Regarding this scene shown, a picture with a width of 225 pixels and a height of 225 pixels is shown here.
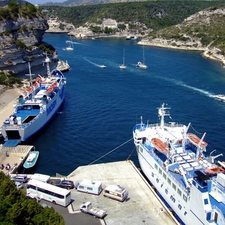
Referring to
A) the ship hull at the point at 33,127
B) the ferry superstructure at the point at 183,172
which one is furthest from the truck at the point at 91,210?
the ship hull at the point at 33,127

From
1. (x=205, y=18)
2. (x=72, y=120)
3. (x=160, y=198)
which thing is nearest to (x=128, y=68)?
(x=72, y=120)

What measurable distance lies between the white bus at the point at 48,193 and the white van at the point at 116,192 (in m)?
4.31

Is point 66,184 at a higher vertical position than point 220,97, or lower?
higher

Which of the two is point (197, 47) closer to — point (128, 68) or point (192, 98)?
point (128, 68)

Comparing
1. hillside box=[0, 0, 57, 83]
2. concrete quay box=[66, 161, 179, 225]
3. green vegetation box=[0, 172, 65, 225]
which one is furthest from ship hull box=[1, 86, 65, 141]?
green vegetation box=[0, 172, 65, 225]

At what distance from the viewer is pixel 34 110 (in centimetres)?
6256

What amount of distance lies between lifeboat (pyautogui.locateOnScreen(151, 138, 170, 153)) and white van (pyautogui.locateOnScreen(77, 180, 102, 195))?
7.99 metres

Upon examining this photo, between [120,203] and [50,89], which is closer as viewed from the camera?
[120,203]

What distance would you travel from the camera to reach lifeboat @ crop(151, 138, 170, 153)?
37981 millimetres

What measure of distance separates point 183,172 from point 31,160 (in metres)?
23.2

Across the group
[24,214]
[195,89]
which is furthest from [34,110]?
[195,89]

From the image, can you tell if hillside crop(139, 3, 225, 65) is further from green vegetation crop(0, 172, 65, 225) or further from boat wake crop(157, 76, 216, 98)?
green vegetation crop(0, 172, 65, 225)

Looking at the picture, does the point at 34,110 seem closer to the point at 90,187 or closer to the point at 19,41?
the point at 90,187

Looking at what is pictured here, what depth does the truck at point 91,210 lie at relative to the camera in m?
32.3
